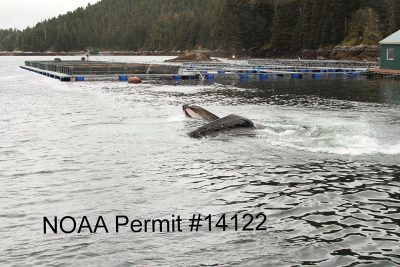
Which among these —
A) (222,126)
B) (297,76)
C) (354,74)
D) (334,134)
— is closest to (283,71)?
(297,76)

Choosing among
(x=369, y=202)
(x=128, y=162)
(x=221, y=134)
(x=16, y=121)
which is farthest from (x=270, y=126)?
(x=16, y=121)

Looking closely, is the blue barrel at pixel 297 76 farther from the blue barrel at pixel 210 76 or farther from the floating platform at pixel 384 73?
the blue barrel at pixel 210 76

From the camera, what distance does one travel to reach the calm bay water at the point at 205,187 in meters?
12.2

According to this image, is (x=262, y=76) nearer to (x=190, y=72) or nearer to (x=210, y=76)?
(x=210, y=76)

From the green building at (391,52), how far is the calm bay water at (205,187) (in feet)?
134

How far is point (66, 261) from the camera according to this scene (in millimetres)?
11727

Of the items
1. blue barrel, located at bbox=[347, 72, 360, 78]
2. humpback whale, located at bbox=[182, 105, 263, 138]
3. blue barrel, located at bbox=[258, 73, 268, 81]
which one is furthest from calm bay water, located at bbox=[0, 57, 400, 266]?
blue barrel, located at bbox=[258, 73, 268, 81]

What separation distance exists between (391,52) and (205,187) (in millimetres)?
63985

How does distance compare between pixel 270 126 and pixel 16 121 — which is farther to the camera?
pixel 16 121

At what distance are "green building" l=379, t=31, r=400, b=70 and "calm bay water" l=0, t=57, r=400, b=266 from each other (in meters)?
40.8

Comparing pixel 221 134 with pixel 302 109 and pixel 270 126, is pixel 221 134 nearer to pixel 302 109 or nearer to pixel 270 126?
pixel 270 126

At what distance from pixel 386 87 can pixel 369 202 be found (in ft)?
163

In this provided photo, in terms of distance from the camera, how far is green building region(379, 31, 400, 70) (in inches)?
2829

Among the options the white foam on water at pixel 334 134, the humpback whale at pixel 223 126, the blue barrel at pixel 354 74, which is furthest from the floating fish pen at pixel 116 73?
the humpback whale at pixel 223 126
